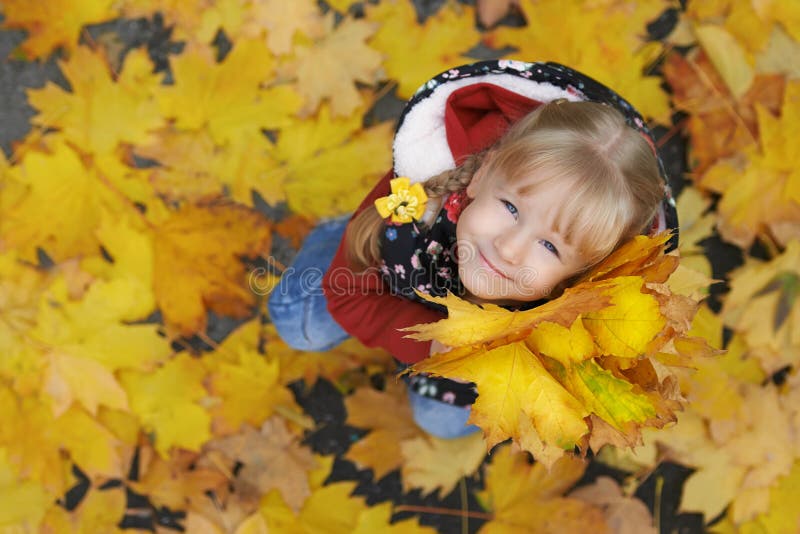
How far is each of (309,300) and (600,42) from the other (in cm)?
88

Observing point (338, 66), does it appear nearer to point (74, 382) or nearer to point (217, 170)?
point (217, 170)

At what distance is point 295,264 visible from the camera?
1.38 m

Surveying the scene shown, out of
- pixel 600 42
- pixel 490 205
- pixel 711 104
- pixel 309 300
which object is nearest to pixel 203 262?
pixel 309 300

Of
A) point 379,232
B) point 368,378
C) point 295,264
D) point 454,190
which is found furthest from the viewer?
point 368,378

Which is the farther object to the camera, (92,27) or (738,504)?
(92,27)

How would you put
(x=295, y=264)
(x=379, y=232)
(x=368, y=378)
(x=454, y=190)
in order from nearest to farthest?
(x=454, y=190), (x=379, y=232), (x=295, y=264), (x=368, y=378)

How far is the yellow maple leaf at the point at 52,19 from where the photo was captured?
1.46 meters

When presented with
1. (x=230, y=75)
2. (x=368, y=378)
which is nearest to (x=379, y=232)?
(x=368, y=378)

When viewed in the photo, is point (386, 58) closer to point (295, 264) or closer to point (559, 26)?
point (559, 26)

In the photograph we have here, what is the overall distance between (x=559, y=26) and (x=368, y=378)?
92 centimetres

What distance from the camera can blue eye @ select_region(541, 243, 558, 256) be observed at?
2.90ft

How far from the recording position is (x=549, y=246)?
0.89m

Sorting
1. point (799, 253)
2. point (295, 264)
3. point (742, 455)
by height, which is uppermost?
point (799, 253)

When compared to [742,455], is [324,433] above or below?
below
